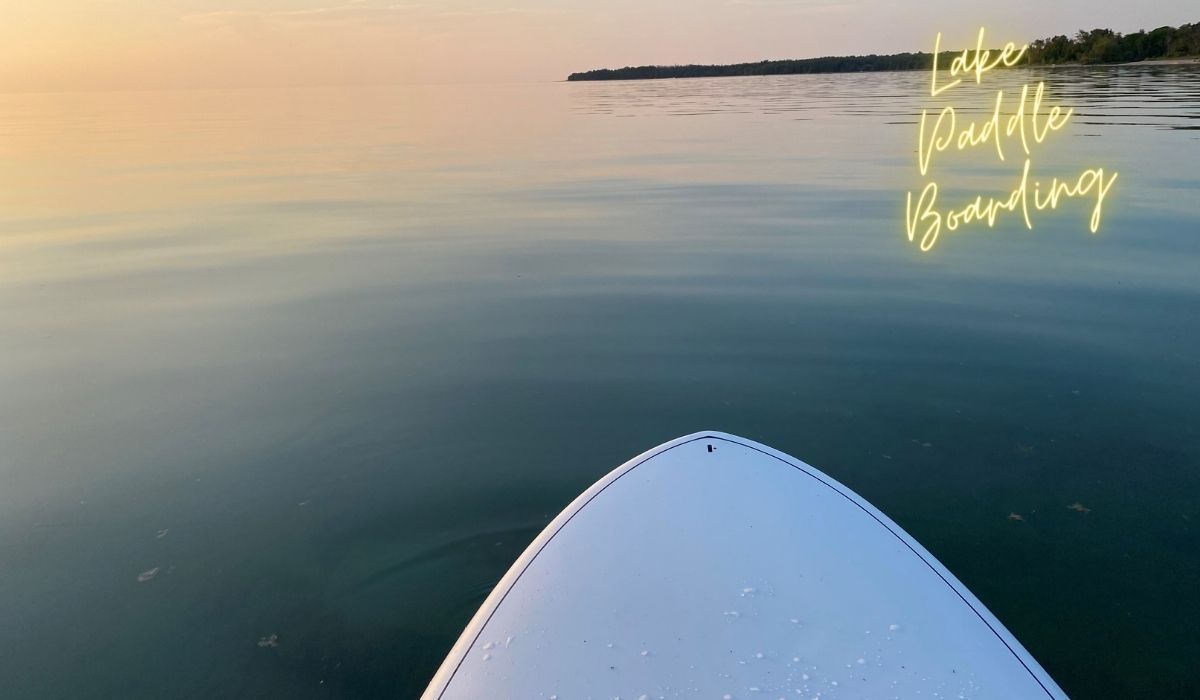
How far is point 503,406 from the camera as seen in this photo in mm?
4543

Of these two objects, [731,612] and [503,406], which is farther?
[503,406]

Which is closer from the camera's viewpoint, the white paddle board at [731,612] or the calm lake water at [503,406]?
the white paddle board at [731,612]

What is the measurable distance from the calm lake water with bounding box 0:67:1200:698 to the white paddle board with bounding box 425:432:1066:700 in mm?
540

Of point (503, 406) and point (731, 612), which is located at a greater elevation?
point (731, 612)

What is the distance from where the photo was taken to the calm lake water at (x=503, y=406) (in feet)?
9.46

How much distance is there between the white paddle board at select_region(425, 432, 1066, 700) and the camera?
201 cm

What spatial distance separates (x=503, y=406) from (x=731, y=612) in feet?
8.25

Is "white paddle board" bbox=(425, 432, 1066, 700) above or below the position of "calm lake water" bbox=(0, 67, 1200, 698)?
above

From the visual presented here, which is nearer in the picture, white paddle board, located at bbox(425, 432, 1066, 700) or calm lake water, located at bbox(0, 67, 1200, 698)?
white paddle board, located at bbox(425, 432, 1066, 700)

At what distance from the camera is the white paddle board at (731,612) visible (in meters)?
2.01

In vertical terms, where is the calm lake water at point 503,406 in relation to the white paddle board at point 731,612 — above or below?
below

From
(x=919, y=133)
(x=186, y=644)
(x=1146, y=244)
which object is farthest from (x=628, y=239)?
(x=919, y=133)

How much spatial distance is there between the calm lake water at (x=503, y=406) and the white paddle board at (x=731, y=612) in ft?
1.77

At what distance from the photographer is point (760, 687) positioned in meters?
1.96
